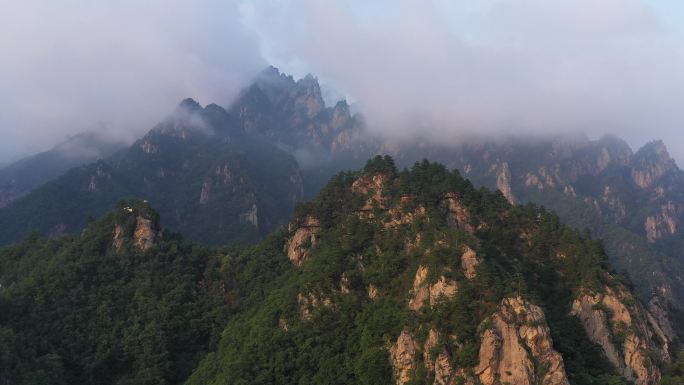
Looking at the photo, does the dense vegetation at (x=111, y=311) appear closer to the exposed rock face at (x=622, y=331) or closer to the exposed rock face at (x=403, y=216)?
the exposed rock face at (x=403, y=216)

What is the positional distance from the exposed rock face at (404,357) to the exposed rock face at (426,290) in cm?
425

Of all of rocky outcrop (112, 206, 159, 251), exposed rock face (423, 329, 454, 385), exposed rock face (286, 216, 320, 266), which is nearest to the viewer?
exposed rock face (423, 329, 454, 385)

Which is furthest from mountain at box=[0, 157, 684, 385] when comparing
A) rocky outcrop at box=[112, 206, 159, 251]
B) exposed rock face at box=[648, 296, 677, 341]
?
exposed rock face at box=[648, 296, 677, 341]

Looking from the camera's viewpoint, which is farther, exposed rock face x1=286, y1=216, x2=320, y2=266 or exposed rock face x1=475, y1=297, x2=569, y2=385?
exposed rock face x1=286, y1=216, x2=320, y2=266

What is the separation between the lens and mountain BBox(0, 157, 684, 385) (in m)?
58.3

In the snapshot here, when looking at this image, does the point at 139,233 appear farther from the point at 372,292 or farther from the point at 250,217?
the point at 250,217

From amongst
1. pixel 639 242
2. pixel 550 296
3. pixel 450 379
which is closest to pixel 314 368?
pixel 450 379

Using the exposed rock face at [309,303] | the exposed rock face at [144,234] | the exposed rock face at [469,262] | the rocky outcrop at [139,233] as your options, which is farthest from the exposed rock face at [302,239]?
the exposed rock face at [469,262]

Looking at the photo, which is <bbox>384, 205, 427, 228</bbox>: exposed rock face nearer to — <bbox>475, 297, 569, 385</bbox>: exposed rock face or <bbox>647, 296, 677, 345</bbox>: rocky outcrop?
<bbox>475, 297, 569, 385</bbox>: exposed rock face

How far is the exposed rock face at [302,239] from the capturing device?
8669 centimetres

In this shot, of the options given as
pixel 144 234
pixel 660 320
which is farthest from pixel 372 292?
pixel 144 234

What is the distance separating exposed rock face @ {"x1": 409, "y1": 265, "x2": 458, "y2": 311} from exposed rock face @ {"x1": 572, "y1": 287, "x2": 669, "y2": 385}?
1705 centimetres

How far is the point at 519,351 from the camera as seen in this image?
54.1 m

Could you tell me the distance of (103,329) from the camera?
7981 centimetres
